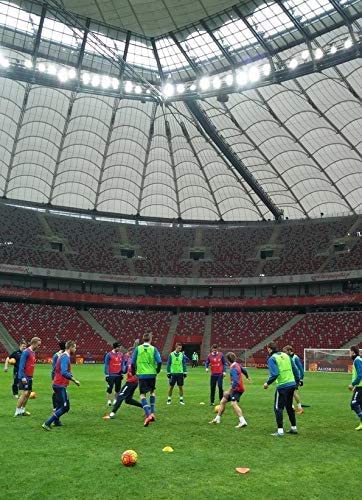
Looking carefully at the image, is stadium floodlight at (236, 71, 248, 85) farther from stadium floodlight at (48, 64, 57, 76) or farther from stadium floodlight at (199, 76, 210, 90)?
stadium floodlight at (48, 64, 57, 76)

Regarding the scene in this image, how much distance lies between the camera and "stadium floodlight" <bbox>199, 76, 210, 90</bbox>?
37.3 meters

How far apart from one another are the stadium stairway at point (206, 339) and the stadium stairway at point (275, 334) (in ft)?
16.5

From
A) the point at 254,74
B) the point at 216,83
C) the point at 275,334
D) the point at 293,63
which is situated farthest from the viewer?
the point at 275,334

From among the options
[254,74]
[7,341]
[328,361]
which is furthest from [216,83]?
[7,341]

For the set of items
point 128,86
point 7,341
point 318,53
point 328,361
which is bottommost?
point 328,361

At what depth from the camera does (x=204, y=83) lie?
123ft

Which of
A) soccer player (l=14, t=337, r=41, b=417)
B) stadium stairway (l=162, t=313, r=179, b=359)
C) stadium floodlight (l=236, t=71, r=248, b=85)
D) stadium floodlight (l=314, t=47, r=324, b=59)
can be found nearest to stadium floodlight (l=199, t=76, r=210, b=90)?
stadium floodlight (l=236, t=71, r=248, b=85)

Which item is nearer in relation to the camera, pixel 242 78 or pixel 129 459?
pixel 129 459

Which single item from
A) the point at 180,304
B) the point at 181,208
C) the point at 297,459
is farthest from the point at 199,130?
the point at 297,459

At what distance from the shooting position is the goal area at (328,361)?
4125cm

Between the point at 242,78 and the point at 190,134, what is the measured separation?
43.6 feet

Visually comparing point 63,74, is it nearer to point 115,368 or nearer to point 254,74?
point 254,74

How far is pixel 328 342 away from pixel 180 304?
1900 centimetres

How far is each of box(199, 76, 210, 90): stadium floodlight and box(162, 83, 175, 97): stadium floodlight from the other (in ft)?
7.95
